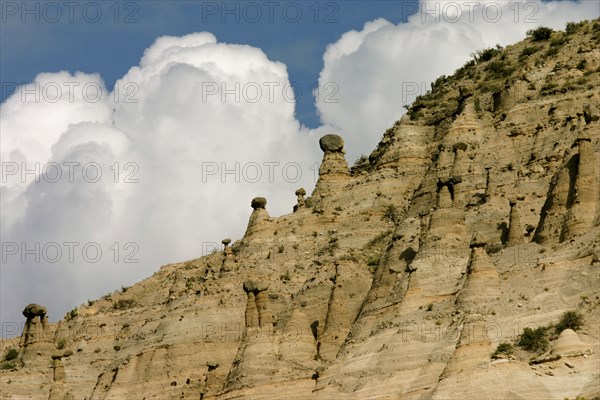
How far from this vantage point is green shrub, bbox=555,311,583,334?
81.2 metres

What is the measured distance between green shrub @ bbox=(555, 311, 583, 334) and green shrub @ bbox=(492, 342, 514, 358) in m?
2.01

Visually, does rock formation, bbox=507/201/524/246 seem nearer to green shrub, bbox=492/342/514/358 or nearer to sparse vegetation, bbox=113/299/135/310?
green shrub, bbox=492/342/514/358

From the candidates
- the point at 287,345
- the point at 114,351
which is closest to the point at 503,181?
the point at 287,345

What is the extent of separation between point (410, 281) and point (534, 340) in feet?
38.3

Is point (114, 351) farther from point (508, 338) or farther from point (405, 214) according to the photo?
point (508, 338)

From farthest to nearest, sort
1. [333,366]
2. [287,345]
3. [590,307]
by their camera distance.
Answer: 1. [287,345]
2. [333,366]
3. [590,307]

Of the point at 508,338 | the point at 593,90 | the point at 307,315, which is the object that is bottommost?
the point at 508,338

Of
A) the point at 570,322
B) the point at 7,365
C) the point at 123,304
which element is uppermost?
the point at 123,304

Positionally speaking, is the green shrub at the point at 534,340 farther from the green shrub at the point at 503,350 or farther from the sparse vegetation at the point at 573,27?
the sparse vegetation at the point at 573,27

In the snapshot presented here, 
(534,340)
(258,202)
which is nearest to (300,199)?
(258,202)

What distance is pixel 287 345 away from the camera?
99812 millimetres

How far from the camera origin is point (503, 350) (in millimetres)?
81125

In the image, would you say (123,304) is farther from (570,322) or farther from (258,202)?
(570,322)

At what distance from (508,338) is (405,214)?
22.0 m
